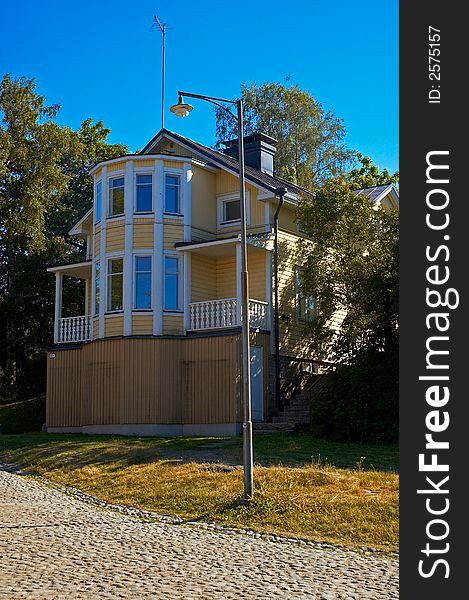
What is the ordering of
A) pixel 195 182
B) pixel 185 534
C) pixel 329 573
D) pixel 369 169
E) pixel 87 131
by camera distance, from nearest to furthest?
pixel 329 573
pixel 185 534
pixel 195 182
pixel 369 169
pixel 87 131

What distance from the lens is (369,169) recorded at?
46.7 meters

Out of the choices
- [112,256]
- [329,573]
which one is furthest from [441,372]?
[112,256]

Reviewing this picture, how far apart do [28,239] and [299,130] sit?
16399 mm

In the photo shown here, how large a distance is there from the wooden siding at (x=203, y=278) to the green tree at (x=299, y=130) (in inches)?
761

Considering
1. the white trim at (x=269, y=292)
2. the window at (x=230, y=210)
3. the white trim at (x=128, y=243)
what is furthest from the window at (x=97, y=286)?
the white trim at (x=269, y=292)

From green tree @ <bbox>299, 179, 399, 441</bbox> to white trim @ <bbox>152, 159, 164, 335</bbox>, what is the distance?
4.54m

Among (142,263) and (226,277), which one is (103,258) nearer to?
(142,263)

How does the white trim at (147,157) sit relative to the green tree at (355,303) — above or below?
above

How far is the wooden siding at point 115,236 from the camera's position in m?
28.2

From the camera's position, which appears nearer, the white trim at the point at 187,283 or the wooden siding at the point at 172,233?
the white trim at the point at 187,283

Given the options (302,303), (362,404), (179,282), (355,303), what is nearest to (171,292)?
(179,282)

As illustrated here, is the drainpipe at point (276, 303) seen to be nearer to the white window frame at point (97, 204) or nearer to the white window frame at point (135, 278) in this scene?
the white window frame at point (135, 278)

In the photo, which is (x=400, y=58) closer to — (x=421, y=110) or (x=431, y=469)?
(x=421, y=110)

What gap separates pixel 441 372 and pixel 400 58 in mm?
2796
